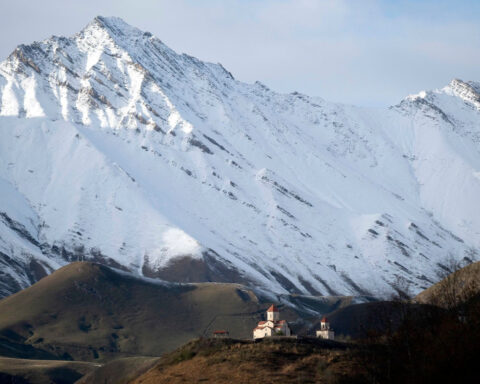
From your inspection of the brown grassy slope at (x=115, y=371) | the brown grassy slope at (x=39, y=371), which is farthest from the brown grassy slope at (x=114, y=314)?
the brown grassy slope at (x=115, y=371)

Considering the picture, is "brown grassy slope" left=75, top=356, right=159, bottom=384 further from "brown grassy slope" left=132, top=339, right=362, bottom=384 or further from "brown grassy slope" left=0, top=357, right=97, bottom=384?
"brown grassy slope" left=132, top=339, right=362, bottom=384

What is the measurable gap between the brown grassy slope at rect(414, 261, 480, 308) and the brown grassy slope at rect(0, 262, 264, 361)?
75.0 meters

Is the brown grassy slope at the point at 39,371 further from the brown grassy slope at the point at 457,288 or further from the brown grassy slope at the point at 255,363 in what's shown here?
the brown grassy slope at the point at 255,363

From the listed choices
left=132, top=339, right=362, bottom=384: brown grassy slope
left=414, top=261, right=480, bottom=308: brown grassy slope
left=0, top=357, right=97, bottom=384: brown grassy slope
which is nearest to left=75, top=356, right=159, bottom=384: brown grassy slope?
left=0, top=357, right=97, bottom=384: brown grassy slope

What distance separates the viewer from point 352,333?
12825 centimetres

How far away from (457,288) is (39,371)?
73.4m

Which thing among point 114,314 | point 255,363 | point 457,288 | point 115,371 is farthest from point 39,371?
point 457,288

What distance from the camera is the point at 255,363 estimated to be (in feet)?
217

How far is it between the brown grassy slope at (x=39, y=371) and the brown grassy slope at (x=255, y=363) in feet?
179

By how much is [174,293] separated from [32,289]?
29.5 meters

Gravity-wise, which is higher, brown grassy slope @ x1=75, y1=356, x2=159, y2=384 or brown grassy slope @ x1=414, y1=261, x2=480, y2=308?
brown grassy slope @ x1=414, y1=261, x2=480, y2=308

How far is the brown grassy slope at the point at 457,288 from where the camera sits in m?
67.0

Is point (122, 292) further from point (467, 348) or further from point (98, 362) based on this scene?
point (467, 348)

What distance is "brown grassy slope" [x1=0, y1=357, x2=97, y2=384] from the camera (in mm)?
127500
